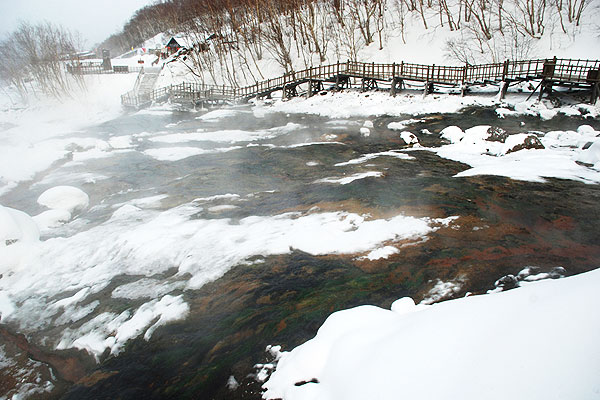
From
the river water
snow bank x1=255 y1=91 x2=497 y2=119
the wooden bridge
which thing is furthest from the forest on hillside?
the river water

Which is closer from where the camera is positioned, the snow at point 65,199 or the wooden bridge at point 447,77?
the snow at point 65,199

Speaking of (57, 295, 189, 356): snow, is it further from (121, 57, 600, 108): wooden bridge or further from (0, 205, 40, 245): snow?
(121, 57, 600, 108): wooden bridge

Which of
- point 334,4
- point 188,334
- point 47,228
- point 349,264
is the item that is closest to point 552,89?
point 349,264

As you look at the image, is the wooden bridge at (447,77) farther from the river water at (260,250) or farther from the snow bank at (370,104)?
the river water at (260,250)

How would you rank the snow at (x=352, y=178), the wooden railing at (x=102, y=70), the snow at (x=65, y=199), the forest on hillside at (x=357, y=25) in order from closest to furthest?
the snow at (x=65, y=199) → the snow at (x=352, y=178) → the forest on hillside at (x=357, y=25) → the wooden railing at (x=102, y=70)

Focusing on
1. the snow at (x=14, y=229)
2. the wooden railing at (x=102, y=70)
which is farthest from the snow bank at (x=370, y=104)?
the wooden railing at (x=102, y=70)

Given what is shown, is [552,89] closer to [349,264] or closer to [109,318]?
[349,264]
